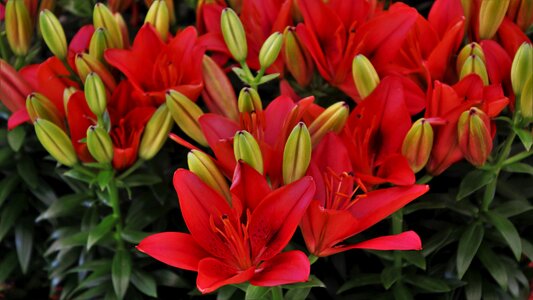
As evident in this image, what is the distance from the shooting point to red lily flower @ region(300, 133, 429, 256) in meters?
0.68

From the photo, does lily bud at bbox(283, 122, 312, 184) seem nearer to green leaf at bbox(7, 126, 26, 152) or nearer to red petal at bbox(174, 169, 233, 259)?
red petal at bbox(174, 169, 233, 259)

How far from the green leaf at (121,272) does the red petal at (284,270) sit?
0.92 ft

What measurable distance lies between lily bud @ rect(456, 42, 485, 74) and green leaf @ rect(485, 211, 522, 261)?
0.59ft

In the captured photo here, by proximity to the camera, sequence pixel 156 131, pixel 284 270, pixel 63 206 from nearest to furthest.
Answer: pixel 284 270 < pixel 156 131 < pixel 63 206

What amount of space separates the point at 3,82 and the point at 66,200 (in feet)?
0.57

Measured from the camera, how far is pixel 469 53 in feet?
2.72

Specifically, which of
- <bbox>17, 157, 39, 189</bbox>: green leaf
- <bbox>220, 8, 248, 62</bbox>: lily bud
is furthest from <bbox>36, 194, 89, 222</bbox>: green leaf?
<bbox>220, 8, 248, 62</bbox>: lily bud

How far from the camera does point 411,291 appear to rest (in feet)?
3.02

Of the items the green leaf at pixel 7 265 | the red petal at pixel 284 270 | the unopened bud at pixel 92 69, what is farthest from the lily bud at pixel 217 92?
the green leaf at pixel 7 265

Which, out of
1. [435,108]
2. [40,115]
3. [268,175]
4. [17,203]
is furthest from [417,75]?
[17,203]

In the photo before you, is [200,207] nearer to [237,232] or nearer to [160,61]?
[237,232]

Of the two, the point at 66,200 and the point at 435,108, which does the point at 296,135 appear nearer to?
the point at 435,108

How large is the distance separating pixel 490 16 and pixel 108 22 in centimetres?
45

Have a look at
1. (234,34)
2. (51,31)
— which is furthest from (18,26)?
(234,34)
